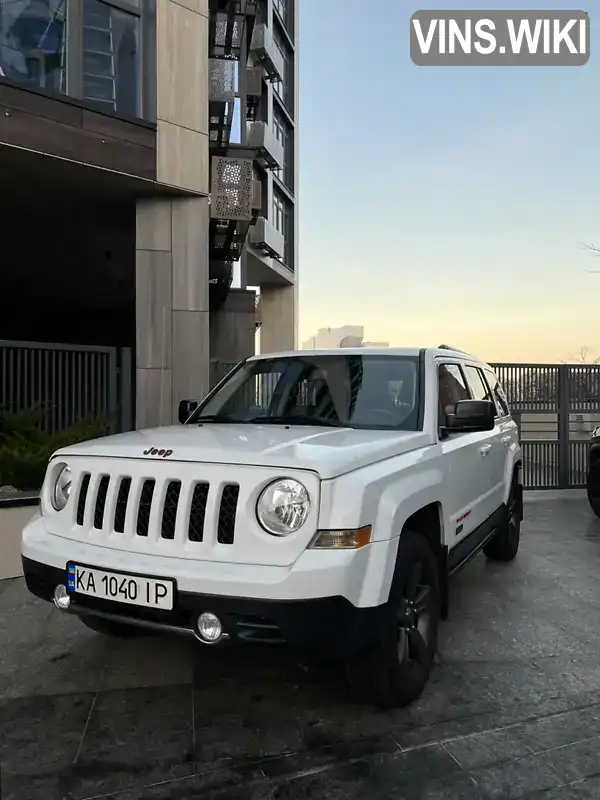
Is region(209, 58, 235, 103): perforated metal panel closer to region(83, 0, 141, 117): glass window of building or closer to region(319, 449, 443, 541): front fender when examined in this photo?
→ region(83, 0, 141, 117): glass window of building

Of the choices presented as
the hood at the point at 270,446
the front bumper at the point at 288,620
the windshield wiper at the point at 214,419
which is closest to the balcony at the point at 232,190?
the windshield wiper at the point at 214,419

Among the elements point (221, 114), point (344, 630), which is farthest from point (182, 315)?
point (344, 630)

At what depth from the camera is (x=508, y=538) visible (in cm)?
600

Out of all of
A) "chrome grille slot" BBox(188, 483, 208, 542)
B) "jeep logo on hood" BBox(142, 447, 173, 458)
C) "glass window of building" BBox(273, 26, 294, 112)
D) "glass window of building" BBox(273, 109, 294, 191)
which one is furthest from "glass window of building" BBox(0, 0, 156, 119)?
"glass window of building" BBox(273, 26, 294, 112)

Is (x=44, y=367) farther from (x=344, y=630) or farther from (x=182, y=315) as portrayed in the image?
(x=344, y=630)

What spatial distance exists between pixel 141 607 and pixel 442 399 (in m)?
2.21

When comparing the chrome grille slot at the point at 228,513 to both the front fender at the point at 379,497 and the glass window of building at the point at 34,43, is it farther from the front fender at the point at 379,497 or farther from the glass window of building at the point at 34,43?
the glass window of building at the point at 34,43

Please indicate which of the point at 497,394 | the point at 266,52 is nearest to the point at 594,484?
the point at 497,394

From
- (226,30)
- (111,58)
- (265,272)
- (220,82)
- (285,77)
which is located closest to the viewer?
(111,58)

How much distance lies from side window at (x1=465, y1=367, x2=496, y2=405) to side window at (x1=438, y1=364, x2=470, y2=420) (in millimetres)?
222

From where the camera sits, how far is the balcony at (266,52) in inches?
931

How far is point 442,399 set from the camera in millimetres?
3996

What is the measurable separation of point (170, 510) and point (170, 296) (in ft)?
19.5

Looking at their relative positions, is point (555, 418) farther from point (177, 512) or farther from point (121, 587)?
point (121, 587)
